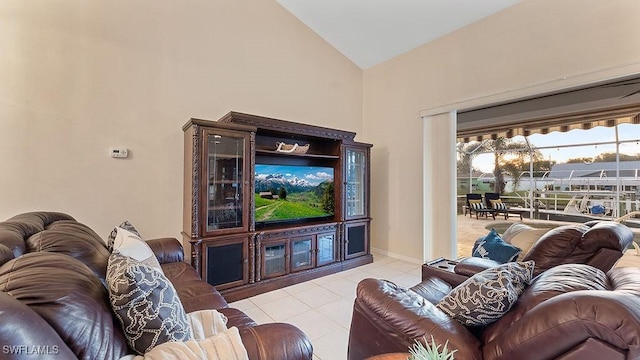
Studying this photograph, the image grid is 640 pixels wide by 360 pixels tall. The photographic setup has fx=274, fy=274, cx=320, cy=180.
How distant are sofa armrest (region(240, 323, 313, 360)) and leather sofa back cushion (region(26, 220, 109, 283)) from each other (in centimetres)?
89

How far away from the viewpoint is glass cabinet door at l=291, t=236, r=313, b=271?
3355 millimetres

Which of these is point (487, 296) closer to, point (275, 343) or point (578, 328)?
point (578, 328)

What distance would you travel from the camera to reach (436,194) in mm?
3953

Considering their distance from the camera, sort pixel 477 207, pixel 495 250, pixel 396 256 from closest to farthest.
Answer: pixel 495 250
pixel 396 256
pixel 477 207

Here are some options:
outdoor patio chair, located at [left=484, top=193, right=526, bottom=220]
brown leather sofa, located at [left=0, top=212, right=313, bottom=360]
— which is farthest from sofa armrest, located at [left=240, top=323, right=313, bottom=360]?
outdoor patio chair, located at [left=484, top=193, right=526, bottom=220]

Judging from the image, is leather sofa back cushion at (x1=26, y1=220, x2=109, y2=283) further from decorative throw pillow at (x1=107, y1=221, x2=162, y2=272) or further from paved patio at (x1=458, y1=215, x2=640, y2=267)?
paved patio at (x1=458, y1=215, x2=640, y2=267)

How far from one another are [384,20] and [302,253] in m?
3.23

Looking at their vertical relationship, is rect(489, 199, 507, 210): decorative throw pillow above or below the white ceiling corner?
below

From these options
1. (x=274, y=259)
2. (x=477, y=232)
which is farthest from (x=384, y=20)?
(x=477, y=232)

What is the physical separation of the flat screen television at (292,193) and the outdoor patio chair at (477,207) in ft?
18.4

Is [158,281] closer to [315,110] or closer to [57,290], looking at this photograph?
[57,290]

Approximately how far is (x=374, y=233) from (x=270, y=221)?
6.79 ft

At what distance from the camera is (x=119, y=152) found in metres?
2.73

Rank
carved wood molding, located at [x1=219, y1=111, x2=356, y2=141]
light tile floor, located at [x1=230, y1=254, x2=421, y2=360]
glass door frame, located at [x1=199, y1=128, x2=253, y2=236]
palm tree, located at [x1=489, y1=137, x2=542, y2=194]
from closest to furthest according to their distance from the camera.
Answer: light tile floor, located at [x1=230, y1=254, x2=421, y2=360] → glass door frame, located at [x1=199, y1=128, x2=253, y2=236] → carved wood molding, located at [x1=219, y1=111, x2=356, y2=141] → palm tree, located at [x1=489, y1=137, x2=542, y2=194]
